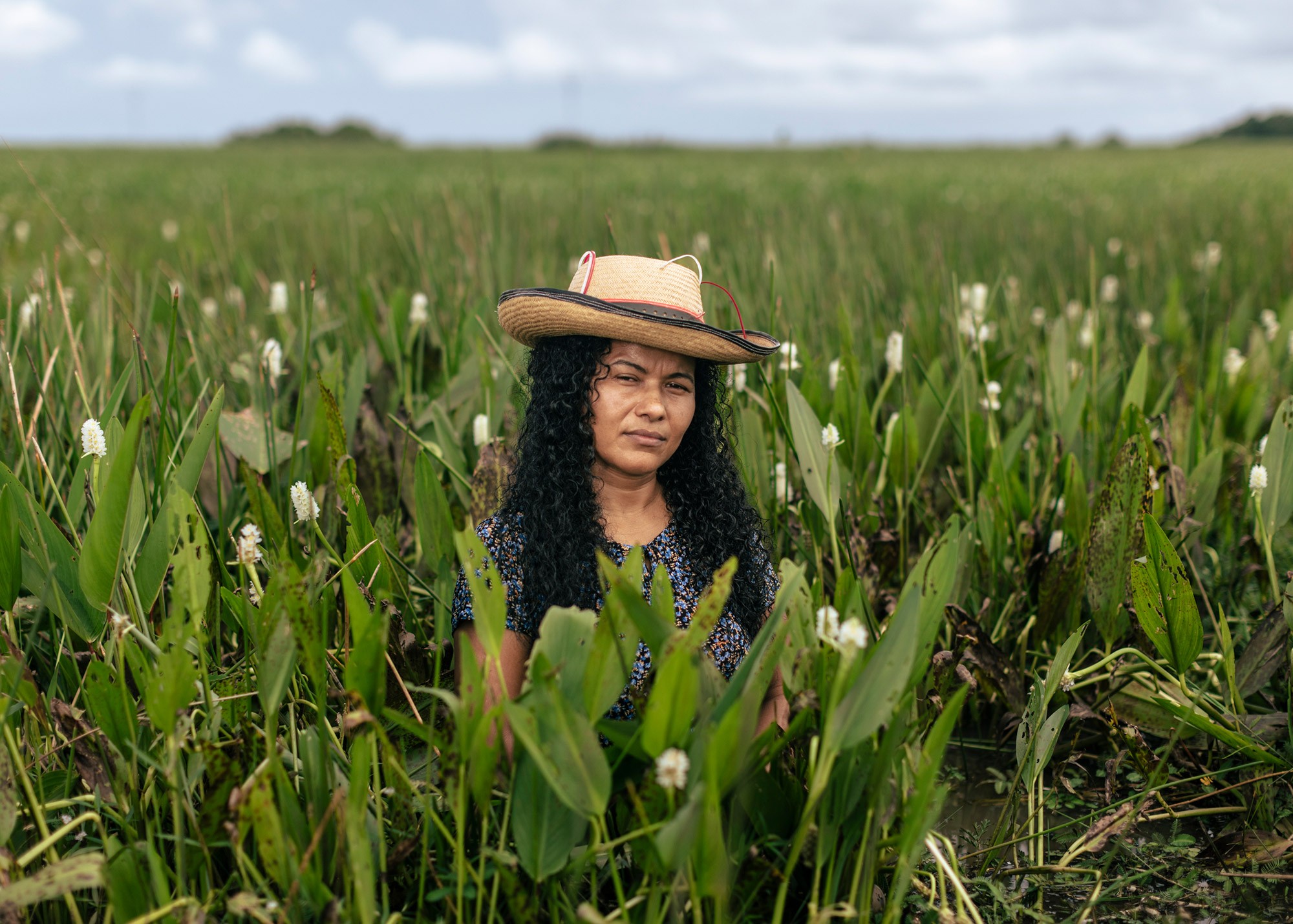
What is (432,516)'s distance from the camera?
1.57 meters

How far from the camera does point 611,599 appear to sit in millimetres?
1019

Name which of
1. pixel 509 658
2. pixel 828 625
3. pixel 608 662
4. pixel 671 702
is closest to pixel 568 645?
pixel 608 662

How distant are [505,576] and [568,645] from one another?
431 mm

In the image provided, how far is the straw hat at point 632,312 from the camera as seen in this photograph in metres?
1.38

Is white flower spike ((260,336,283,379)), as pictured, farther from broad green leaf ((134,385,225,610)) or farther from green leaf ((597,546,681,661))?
green leaf ((597,546,681,661))

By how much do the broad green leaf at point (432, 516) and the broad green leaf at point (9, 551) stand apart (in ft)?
1.82

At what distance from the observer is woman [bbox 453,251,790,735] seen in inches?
56.7

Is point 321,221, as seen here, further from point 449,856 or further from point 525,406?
point 449,856

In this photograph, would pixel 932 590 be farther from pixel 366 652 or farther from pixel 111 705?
pixel 111 705

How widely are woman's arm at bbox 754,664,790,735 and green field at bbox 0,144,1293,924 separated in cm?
5

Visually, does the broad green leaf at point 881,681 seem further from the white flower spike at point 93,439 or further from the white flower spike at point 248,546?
the white flower spike at point 93,439

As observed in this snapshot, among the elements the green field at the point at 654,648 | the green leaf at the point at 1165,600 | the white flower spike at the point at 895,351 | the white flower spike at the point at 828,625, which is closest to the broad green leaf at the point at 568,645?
the green field at the point at 654,648

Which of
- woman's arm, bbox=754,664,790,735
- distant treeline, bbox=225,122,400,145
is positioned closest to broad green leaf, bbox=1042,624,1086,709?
woman's arm, bbox=754,664,790,735

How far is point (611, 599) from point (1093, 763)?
4.25 ft
